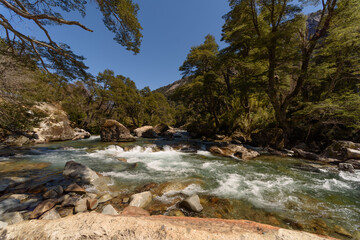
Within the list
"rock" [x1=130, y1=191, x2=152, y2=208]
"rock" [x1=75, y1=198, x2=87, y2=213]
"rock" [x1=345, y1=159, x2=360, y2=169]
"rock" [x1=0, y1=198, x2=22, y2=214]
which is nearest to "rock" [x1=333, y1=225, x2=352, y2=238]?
"rock" [x1=130, y1=191, x2=152, y2=208]

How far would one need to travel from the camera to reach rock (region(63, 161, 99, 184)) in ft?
12.9

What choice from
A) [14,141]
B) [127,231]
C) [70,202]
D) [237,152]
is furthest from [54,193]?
[14,141]

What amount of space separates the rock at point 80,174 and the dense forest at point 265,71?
77.9 inches

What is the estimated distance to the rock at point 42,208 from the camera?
2.43 meters

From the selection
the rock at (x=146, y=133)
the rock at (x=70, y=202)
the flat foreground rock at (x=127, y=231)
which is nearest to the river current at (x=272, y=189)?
the rock at (x=70, y=202)

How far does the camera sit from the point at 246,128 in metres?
10.9

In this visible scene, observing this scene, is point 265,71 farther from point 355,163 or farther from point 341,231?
point 341,231

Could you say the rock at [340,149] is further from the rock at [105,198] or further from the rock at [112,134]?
the rock at [112,134]

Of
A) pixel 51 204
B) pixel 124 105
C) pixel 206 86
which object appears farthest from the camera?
pixel 124 105

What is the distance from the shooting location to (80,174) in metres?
4.10

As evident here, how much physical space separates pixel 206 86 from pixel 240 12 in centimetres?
604

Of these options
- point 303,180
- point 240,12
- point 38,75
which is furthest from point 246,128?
point 38,75

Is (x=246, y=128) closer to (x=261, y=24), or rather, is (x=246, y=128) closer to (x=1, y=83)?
(x=261, y=24)

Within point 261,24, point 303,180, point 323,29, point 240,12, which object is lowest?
point 303,180
